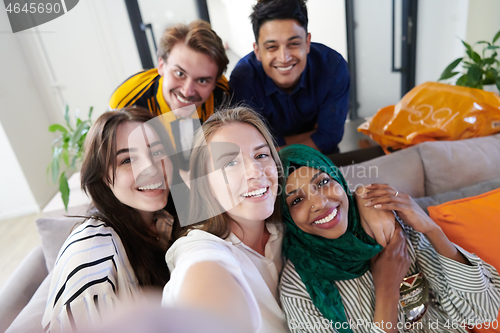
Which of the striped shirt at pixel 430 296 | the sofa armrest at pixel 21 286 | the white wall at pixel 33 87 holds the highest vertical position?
the white wall at pixel 33 87

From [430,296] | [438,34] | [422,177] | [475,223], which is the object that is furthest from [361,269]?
[438,34]

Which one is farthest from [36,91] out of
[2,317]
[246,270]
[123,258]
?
[2,317]

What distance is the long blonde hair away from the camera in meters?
0.55

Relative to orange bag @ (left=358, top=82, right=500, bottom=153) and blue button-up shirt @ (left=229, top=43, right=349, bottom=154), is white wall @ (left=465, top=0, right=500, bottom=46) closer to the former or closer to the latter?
orange bag @ (left=358, top=82, right=500, bottom=153)

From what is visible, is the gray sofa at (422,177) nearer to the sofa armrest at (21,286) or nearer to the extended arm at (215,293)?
the sofa armrest at (21,286)

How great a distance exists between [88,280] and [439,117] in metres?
1.22

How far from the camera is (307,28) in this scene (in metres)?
0.75

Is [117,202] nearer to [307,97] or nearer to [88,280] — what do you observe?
[88,280]

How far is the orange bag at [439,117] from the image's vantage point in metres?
1.04

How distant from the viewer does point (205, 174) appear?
0.55 metres

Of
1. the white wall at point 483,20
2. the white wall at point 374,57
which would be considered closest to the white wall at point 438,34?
the white wall at point 483,20

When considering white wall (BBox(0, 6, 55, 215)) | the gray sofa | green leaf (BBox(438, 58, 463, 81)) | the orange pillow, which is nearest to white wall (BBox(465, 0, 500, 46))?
green leaf (BBox(438, 58, 463, 81))

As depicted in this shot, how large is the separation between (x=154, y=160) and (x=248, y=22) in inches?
18.7

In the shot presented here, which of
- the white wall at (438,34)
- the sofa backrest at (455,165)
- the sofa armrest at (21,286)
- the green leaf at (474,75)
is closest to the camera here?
the sofa armrest at (21,286)
